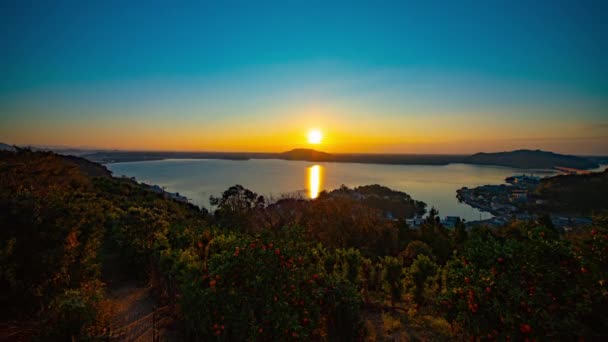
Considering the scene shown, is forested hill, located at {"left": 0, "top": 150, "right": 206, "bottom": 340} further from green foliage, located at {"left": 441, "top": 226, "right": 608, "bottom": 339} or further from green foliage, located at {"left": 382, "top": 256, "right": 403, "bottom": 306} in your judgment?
green foliage, located at {"left": 382, "top": 256, "right": 403, "bottom": 306}

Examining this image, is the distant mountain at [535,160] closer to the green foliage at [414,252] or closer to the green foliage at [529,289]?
the green foliage at [414,252]

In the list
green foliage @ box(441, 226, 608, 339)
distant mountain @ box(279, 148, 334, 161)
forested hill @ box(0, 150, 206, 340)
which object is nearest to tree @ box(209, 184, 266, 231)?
forested hill @ box(0, 150, 206, 340)

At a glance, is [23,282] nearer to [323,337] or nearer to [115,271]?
[115,271]

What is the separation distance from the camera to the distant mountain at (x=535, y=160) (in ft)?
254

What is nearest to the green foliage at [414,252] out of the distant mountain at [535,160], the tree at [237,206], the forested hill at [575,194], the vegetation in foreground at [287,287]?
the vegetation in foreground at [287,287]

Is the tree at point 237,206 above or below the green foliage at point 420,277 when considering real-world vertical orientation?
below

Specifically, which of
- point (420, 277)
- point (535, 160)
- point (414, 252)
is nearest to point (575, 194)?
point (414, 252)

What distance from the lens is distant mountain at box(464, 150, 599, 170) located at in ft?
254

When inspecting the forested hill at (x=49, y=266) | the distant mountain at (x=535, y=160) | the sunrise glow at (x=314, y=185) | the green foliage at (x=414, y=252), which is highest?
the distant mountain at (x=535, y=160)

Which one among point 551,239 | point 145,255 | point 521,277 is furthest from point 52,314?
point 551,239

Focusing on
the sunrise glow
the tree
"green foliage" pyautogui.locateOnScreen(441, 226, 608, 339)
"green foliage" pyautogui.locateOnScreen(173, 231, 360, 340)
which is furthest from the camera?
the sunrise glow

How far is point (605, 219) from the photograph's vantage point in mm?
2439

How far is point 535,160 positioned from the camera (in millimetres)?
84562

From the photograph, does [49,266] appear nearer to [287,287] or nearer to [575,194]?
[287,287]
